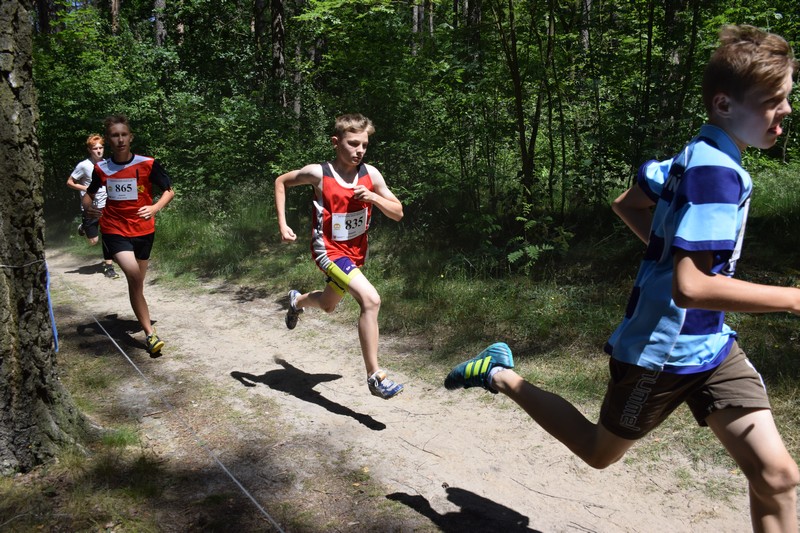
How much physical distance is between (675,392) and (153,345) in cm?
486

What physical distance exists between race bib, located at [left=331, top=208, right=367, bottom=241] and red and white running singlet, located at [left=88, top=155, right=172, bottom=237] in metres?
2.33

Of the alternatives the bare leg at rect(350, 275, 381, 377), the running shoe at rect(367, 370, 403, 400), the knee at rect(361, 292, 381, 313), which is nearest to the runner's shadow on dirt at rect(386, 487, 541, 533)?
the running shoe at rect(367, 370, 403, 400)

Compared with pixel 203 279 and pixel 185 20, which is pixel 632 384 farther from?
pixel 185 20

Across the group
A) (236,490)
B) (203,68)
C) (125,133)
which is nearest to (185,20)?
(203,68)

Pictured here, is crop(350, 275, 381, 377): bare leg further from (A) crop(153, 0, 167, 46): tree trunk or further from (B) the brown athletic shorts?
(A) crop(153, 0, 167, 46): tree trunk

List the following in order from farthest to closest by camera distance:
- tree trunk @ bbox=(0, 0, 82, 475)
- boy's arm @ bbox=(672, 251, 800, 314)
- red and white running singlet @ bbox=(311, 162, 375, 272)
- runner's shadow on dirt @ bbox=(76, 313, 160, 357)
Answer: runner's shadow on dirt @ bbox=(76, 313, 160, 357) → red and white running singlet @ bbox=(311, 162, 375, 272) → tree trunk @ bbox=(0, 0, 82, 475) → boy's arm @ bbox=(672, 251, 800, 314)

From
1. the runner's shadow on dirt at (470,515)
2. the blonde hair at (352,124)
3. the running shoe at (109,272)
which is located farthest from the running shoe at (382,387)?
the running shoe at (109,272)

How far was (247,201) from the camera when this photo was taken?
11.7m

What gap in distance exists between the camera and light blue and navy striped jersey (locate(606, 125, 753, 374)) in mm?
2088

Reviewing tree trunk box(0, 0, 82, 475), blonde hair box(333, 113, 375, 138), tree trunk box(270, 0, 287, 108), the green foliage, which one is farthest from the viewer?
tree trunk box(270, 0, 287, 108)

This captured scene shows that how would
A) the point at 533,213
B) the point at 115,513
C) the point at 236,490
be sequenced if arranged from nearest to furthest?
the point at 115,513, the point at 236,490, the point at 533,213

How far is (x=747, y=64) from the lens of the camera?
2.10m

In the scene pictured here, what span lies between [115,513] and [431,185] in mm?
6380

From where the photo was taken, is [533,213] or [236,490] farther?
[533,213]
